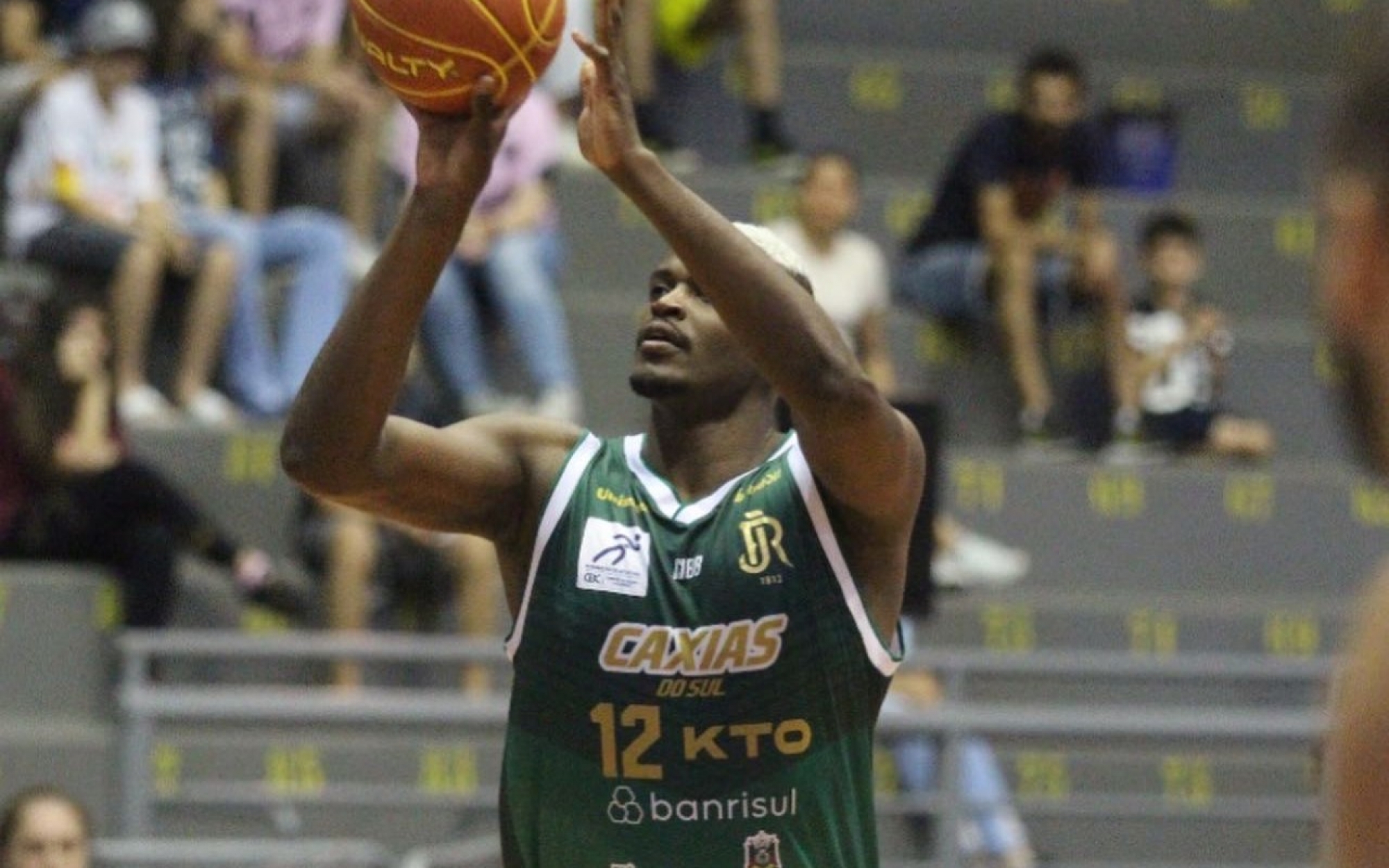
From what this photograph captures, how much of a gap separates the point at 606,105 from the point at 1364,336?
6.08 ft

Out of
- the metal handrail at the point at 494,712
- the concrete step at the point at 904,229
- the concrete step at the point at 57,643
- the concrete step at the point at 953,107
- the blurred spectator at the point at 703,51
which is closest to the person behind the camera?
the metal handrail at the point at 494,712

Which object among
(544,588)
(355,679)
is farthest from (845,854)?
(355,679)

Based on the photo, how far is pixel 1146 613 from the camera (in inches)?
375

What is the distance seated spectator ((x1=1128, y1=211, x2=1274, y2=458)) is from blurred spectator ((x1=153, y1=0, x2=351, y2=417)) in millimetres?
3204

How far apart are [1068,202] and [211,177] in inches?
141

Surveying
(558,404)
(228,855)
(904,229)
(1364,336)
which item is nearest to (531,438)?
(1364,336)

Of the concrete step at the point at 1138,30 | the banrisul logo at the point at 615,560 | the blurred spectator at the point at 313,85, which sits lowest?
the banrisul logo at the point at 615,560

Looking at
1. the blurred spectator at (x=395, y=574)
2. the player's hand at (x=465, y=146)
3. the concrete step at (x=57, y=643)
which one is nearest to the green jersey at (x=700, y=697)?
the player's hand at (x=465, y=146)

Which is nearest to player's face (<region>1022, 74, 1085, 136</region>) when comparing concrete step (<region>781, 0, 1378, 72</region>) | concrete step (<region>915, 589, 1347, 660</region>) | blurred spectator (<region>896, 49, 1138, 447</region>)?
blurred spectator (<region>896, 49, 1138, 447</region>)

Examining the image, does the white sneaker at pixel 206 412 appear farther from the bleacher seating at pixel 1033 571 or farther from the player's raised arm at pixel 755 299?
the player's raised arm at pixel 755 299

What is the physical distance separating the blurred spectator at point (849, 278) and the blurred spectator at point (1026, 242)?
60 cm

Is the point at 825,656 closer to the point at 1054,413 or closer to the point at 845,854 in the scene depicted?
the point at 845,854

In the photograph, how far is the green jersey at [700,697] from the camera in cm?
359

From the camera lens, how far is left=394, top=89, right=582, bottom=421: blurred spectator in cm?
928
